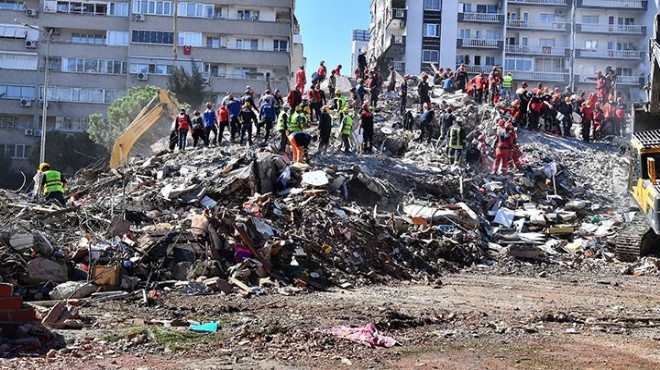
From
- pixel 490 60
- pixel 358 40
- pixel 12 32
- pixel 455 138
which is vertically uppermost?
pixel 358 40

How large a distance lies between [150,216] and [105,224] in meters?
1.89

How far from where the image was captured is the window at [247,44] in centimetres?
5681

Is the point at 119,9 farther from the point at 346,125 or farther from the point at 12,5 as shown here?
the point at 346,125

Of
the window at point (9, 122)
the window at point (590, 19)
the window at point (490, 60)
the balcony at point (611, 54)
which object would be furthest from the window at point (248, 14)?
the window at point (590, 19)

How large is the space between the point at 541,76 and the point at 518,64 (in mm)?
1934

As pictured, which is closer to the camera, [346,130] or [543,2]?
[346,130]

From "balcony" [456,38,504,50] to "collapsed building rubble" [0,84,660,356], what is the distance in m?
33.4

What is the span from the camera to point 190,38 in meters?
56.2

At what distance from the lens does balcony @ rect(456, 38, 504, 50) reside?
6088cm

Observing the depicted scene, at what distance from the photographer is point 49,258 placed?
38.4 feet

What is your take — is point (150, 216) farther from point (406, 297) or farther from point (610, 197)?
point (610, 197)

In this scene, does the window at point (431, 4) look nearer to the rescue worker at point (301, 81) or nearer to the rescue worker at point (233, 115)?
the rescue worker at point (301, 81)

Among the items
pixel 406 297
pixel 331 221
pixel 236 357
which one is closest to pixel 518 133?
pixel 331 221

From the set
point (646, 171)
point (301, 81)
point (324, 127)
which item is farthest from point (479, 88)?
point (646, 171)
